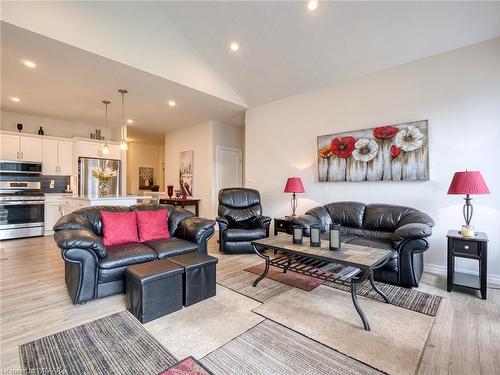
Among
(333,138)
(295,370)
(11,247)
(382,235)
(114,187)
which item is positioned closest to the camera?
(295,370)

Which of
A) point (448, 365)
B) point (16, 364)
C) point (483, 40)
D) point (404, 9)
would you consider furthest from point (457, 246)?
point (16, 364)

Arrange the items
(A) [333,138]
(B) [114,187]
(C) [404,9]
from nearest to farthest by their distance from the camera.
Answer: (C) [404,9], (A) [333,138], (B) [114,187]

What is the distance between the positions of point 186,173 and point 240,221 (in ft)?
10.4

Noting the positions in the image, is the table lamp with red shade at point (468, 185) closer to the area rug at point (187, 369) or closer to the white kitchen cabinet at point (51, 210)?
the area rug at point (187, 369)

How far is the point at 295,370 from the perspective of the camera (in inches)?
62.1

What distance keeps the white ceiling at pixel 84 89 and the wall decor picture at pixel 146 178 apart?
9.52ft

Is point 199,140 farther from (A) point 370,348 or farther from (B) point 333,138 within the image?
(A) point 370,348

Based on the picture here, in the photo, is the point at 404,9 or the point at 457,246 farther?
the point at 404,9

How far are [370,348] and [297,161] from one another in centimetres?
358

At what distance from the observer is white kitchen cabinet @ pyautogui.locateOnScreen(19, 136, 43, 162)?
551 cm

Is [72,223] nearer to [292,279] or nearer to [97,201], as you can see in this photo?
[97,201]

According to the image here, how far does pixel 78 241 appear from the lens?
236 cm

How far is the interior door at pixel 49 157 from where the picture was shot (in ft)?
19.1

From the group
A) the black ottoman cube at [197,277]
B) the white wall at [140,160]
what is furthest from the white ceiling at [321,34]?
the white wall at [140,160]
